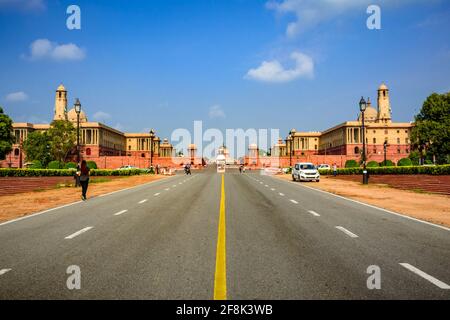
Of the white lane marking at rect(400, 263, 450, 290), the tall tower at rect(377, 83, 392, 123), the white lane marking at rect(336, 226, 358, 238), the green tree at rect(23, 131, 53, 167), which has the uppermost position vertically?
the tall tower at rect(377, 83, 392, 123)

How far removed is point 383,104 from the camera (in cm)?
15325

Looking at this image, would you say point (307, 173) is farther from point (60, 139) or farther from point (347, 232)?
point (60, 139)

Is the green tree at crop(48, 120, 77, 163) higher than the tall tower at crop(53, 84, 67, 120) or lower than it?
lower

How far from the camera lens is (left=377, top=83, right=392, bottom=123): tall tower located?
152500 mm

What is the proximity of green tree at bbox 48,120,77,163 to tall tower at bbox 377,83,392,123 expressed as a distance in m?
110

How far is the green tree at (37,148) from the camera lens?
343 ft

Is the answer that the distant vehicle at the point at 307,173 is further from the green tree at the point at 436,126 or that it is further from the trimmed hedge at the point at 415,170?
the green tree at the point at 436,126

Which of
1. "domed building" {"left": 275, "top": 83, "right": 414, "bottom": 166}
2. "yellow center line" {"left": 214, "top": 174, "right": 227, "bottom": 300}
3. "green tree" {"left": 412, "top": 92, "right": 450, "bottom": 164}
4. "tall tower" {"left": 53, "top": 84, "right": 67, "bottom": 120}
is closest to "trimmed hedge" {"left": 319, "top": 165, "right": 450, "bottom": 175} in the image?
"yellow center line" {"left": 214, "top": 174, "right": 227, "bottom": 300}

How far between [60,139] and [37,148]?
6976 millimetres

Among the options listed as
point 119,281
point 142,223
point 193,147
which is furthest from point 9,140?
point 193,147

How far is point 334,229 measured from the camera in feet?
33.3

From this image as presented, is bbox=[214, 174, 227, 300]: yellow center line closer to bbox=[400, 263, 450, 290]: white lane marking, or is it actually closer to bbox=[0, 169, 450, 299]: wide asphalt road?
bbox=[0, 169, 450, 299]: wide asphalt road

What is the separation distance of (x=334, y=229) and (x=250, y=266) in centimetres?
455

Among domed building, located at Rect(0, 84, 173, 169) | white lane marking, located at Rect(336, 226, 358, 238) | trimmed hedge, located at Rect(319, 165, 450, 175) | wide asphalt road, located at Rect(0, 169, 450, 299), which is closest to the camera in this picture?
wide asphalt road, located at Rect(0, 169, 450, 299)
